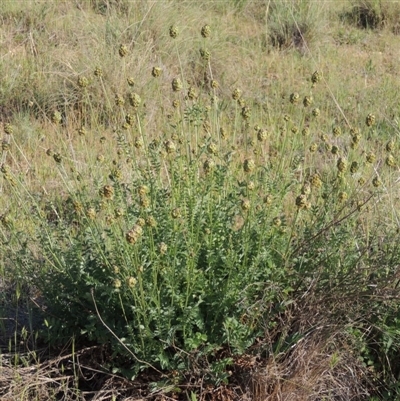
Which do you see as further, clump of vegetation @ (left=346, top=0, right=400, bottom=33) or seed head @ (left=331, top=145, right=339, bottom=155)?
clump of vegetation @ (left=346, top=0, right=400, bottom=33)

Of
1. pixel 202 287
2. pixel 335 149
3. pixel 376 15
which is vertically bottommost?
pixel 376 15

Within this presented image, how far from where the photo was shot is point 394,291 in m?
2.31

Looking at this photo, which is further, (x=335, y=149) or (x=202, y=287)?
(x=335, y=149)

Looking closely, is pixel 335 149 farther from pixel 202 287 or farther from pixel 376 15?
pixel 376 15

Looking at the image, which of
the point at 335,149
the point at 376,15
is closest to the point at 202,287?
the point at 335,149

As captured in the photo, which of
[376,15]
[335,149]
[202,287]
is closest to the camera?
[202,287]

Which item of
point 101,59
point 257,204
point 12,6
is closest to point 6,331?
point 257,204

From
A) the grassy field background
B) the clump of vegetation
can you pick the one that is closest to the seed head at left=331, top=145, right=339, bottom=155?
the grassy field background

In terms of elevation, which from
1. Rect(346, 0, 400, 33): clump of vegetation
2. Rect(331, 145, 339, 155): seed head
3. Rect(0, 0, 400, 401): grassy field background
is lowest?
Rect(346, 0, 400, 33): clump of vegetation

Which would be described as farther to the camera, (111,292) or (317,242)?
(317,242)

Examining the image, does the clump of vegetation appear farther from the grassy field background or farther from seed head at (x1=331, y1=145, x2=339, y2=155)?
seed head at (x1=331, y1=145, x2=339, y2=155)

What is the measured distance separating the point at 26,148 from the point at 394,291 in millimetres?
2490

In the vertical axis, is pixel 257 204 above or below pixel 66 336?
above

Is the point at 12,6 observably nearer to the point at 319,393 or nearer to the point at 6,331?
the point at 6,331
